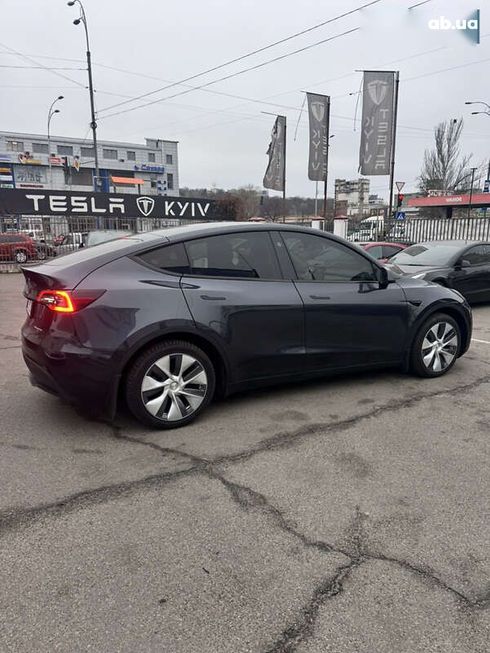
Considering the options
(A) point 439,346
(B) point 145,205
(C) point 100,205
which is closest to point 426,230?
(B) point 145,205

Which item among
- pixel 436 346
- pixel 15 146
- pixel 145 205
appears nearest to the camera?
pixel 436 346

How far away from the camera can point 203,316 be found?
3.71 metres

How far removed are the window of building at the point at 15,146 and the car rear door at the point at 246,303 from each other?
A: 9098 centimetres

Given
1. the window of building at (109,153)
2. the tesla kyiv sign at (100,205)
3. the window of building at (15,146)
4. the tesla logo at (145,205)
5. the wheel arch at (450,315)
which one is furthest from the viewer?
the window of building at (109,153)

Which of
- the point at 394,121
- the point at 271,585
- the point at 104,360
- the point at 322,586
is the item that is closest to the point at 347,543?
the point at 322,586

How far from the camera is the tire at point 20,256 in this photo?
18.6 meters

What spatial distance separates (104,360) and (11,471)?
924mm

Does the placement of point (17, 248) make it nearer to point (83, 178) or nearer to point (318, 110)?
point (318, 110)

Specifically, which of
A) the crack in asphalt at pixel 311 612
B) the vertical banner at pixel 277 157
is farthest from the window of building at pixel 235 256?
the vertical banner at pixel 277 157

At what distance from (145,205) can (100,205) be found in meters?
1.92

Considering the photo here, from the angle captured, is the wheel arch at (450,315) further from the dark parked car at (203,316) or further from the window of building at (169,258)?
the window of building at (169,258)

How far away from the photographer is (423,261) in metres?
9.42

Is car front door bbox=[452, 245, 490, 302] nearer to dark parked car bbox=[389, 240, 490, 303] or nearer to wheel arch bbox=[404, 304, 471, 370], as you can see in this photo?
dark parked car bbox=[389, 240, 490, 303]

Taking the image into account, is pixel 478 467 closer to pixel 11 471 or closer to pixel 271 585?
pixel 271 585
